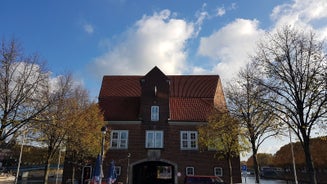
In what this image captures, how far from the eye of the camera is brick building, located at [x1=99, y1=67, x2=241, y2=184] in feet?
107

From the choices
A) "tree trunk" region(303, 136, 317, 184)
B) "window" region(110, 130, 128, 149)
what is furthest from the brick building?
"tree trunk" region(303, 136, 317, 184)

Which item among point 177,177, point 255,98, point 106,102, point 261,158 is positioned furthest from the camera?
point 261,158

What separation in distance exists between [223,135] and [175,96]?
11667 millimetres

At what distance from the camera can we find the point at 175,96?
123 ft

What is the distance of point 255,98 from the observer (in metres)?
19.4

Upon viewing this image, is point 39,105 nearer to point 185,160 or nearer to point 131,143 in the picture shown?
point 131,143

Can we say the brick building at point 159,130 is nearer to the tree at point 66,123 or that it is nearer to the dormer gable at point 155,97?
the dormer gable at point 155,97

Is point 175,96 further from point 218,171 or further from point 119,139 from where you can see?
point 218,171

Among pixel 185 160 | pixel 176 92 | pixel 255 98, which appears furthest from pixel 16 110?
pixel 176 92

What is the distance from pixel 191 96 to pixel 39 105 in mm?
22661

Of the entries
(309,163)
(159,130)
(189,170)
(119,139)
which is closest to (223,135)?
(189,170)

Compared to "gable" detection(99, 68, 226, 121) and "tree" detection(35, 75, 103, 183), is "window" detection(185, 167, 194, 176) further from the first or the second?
"tree" detection(35, 75, 103, 183)

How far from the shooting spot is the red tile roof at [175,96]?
34.7m

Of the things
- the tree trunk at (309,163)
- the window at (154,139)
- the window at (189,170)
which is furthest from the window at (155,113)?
the tree trunk at (309,163)
